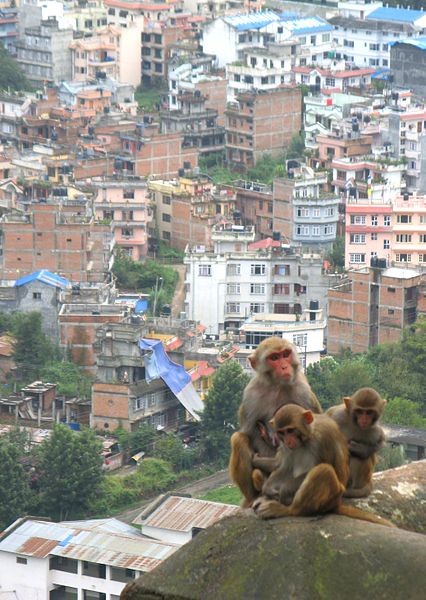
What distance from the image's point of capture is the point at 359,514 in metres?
6.67

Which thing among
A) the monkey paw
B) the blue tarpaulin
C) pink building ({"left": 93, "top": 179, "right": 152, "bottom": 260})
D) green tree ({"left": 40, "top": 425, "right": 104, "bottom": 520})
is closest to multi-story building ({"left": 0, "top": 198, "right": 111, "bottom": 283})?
pink building ({"left": 93, "top": 179, "right": 152, "bottom": 260})

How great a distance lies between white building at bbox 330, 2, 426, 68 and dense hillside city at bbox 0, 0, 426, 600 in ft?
0.22

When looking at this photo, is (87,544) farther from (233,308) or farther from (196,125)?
(196,125)

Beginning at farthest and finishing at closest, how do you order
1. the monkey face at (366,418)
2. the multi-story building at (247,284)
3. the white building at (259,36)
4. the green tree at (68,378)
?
the white building at (259,36) < the multi-story building at (247,284) < the green tree at (68,378) < the monkey face at (366,418)

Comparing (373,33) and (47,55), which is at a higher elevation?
(373,33)

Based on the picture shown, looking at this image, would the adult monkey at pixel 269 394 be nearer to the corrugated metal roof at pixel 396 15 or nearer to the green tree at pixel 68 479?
the green tree at pixel 68 479

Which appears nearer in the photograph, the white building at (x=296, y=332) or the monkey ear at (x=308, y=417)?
the monkey ear at (x=308, y=417)

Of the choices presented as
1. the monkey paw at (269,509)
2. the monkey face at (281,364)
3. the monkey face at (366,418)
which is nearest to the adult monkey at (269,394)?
the monkey face at (281,364)

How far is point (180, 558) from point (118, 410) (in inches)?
1032

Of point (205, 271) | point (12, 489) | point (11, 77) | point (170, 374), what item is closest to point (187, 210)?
point (205, 271)

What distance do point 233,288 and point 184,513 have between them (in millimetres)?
12726

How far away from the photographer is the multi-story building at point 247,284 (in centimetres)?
3884

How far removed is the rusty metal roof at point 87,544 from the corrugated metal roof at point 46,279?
10.7 m

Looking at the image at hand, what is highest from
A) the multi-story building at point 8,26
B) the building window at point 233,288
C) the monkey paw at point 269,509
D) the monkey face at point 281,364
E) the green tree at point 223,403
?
the multi-story building at point 8,26
